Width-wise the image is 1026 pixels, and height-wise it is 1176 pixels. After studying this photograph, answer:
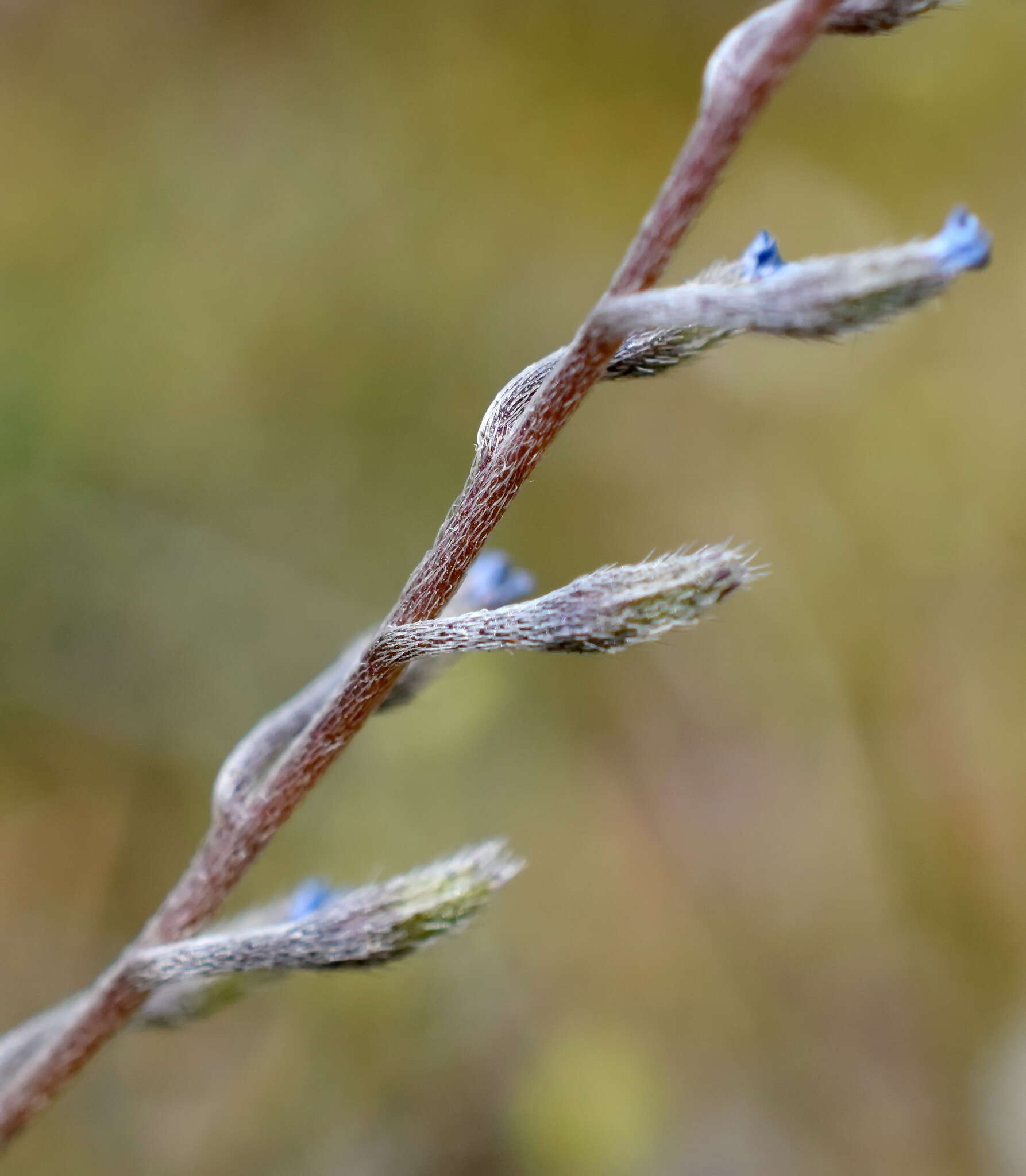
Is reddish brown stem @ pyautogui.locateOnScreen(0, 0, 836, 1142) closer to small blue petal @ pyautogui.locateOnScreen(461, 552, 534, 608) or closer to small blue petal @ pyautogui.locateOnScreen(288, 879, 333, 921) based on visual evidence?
small blue petal @ pyautogui.locateOnScreen(288, 879, 333, 921)

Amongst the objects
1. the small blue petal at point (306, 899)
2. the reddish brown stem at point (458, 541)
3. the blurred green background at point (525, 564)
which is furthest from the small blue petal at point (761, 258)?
the blurred green background at point (525, 564)

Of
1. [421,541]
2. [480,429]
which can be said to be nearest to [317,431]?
[421,541]

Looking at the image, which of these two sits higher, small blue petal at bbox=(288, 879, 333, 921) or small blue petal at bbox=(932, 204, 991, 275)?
small blue petal at bbox=(288, 879, 333, 921)

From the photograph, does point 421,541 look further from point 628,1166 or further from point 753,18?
point 753,18

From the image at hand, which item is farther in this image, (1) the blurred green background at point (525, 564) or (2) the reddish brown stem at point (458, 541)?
(1) the blurred green background at point (525, 564)

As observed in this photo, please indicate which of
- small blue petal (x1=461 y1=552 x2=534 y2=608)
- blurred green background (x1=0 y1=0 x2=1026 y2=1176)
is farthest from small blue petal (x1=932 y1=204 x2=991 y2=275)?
blurred green background (x1=0 y1=0 x2=1026 y2=1176)

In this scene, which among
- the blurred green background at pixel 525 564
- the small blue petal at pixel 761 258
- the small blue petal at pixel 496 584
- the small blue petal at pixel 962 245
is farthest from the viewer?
the blurred green background at pixel 525 564

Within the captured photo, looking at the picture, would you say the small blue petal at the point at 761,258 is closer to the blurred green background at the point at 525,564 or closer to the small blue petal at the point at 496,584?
the small blue petal at the point at 496,584
